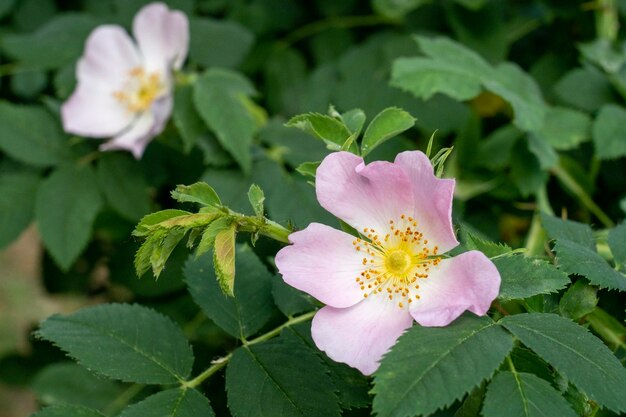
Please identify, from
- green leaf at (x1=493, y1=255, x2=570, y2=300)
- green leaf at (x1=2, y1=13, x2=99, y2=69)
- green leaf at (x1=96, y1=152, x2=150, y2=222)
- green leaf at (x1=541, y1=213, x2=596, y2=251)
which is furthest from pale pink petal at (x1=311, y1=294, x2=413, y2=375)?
green leaf at (x1=2, y1=13, x2=99, y2=69)

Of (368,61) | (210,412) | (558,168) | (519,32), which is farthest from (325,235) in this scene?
(519,32)

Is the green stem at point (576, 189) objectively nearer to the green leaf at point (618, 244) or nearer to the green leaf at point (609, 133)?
the green leaf at point (609, 133)

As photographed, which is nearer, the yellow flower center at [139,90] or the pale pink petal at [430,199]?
the pale pink petal at [430,199]

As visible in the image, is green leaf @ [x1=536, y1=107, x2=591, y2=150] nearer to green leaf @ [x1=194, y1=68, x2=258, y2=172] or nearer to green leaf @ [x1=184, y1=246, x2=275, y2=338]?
green leaf @ [x1=194, y1=68, x2=258, y2=172]

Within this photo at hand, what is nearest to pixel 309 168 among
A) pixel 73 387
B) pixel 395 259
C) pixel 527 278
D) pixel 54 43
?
pixel 395 259

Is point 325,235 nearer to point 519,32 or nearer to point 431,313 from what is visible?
point 431,313

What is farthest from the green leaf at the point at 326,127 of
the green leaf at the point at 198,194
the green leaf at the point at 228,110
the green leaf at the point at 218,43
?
the green leaf at the point at 218,43

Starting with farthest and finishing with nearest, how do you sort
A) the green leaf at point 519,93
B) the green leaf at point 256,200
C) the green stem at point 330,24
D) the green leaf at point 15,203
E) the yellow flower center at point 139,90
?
the green stem at point 330,24
the yellow flower center at point 139,90
the green leaf at point 15,203
the green leaf at point 519,93
the green leaf at point 256,200
